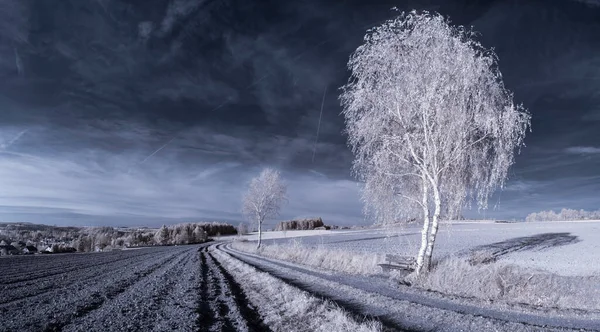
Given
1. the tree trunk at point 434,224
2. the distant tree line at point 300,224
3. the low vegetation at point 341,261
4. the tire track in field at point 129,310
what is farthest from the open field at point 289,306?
the distant tree line at point 300,224

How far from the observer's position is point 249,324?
33.6ft

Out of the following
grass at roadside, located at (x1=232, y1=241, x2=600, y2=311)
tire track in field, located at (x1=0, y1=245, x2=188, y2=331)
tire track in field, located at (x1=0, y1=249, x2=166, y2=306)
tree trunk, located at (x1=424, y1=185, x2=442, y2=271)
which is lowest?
tire track in field, located at (x1=0, y1=249, x2=166, y2=306)

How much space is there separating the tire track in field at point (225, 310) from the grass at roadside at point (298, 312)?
370 mm

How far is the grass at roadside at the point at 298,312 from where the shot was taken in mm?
9094

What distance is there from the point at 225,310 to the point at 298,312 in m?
2.67

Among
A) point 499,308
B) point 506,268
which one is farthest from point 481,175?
point 499,308

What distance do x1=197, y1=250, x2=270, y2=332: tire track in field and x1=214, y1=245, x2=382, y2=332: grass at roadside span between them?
0.37 metres

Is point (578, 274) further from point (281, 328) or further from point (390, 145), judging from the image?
point (281, 328)

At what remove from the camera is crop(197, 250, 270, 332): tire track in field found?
986cm

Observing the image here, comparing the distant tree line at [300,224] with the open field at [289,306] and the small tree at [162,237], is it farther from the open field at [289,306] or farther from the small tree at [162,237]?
the open field at [289,306]

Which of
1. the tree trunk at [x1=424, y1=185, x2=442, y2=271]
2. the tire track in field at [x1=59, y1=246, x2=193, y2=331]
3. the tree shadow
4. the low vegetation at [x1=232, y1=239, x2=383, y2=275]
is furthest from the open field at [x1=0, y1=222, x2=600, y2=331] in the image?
the tree shadow

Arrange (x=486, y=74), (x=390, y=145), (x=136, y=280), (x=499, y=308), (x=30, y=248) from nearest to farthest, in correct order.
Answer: (x=499, y=308), (x=486, y=74), (x=390, y=145), (x=136, y=280), (x=30, y=248)

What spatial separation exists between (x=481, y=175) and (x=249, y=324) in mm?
12986

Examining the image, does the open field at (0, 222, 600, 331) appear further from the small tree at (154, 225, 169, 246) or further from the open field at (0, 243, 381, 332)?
the small tree at (154, 225, 169, 246)
